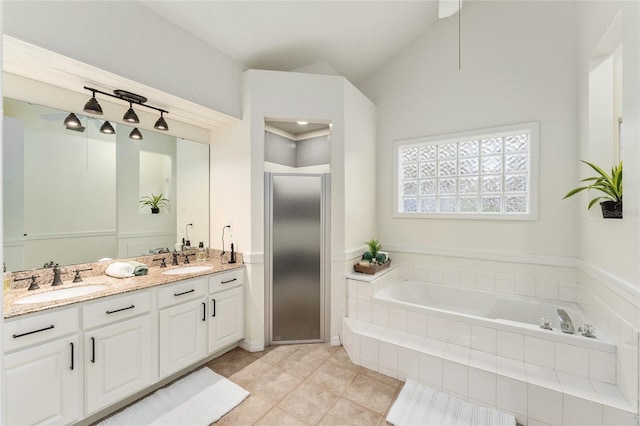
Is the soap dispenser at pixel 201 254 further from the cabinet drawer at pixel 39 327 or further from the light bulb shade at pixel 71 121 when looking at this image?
the light bulb shade at pixel 71 121

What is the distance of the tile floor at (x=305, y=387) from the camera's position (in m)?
1.99

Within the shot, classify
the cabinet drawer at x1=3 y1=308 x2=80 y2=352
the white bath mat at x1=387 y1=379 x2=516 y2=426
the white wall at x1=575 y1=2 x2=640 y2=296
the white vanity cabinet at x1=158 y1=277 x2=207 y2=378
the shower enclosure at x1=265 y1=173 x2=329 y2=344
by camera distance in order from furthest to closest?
the shower enclosure at x1=265 y1=173 x2=329 y2=344 → the white vanity cabinet at x1=158 y1=277 x2=207 y2=378 → the white bath mat at x1=387 y1=379 x2=516 y2=426 → the white wall at x1=575 y1=2 x2=640 y2=296 → the cabinet drawer at x1=3 y1=308 x2=80 y2=352

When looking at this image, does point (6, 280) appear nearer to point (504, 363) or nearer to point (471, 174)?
point (504, 363)

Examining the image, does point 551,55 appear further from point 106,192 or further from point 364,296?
point 106,192

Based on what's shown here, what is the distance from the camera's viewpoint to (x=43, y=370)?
5.40ft

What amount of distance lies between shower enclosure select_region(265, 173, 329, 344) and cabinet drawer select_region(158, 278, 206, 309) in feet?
2.49

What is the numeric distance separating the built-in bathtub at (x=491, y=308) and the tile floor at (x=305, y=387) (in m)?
0.68

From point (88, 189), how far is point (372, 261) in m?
2.67

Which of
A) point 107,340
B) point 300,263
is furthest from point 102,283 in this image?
point 300,263

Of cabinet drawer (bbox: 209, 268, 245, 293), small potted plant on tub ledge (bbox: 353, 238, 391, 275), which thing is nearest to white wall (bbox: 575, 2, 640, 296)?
small potted plant on tub ledge (bbox: 353, 238, 391, 275)

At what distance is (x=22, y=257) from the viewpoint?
6.69 ft

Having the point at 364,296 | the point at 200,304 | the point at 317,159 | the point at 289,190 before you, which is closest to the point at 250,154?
the point at 289,190

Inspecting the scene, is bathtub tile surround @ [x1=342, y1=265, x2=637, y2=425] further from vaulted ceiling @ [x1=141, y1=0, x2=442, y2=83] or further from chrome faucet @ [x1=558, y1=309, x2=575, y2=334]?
vaulted ceiling @ [x1=141, y1=0, x2=442, y2=83]

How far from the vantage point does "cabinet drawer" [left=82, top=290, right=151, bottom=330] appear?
5.98 feet
